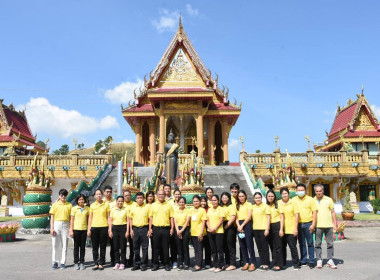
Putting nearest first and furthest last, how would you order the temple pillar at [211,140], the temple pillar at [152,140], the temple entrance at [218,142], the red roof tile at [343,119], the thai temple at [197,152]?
the thai temple at [197,152] < the temple pillar at [152,140] < the temple pillar at [211,140] < the temple entrance at [218,142] < the red roof tile at [343,119]

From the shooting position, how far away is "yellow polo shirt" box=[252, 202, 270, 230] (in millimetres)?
5762

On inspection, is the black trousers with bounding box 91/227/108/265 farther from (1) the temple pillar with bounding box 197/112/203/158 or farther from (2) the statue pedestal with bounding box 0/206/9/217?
(2) the statue pedestal with bounding box 0/206/9/217

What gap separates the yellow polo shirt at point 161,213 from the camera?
593 centimetres

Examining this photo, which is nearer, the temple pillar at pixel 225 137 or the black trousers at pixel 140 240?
the black trousers at pixel 140 240

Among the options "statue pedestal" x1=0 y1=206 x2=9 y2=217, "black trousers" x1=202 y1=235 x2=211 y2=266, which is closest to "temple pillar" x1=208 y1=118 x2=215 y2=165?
Result: "statue pedestal" x1=0 y1=206 x2=9 y2=217

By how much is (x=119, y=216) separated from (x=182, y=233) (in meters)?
1.20

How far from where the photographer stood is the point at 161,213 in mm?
5941

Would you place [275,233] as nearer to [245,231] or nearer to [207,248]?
[245,231]

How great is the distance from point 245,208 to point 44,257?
4616 millimetres

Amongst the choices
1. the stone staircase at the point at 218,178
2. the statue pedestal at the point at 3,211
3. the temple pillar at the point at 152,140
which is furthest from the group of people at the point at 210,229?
the temple pillar at the point at 152,140

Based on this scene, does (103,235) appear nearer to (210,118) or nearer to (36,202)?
(36,202)

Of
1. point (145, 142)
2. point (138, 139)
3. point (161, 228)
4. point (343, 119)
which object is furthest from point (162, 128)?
point (343, 119)

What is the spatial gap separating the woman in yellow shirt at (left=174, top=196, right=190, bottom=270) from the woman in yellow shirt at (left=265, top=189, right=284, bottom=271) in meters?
1.49

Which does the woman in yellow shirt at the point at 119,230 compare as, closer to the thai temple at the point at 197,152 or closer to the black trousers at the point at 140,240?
the black trousers at the point at 140,240
